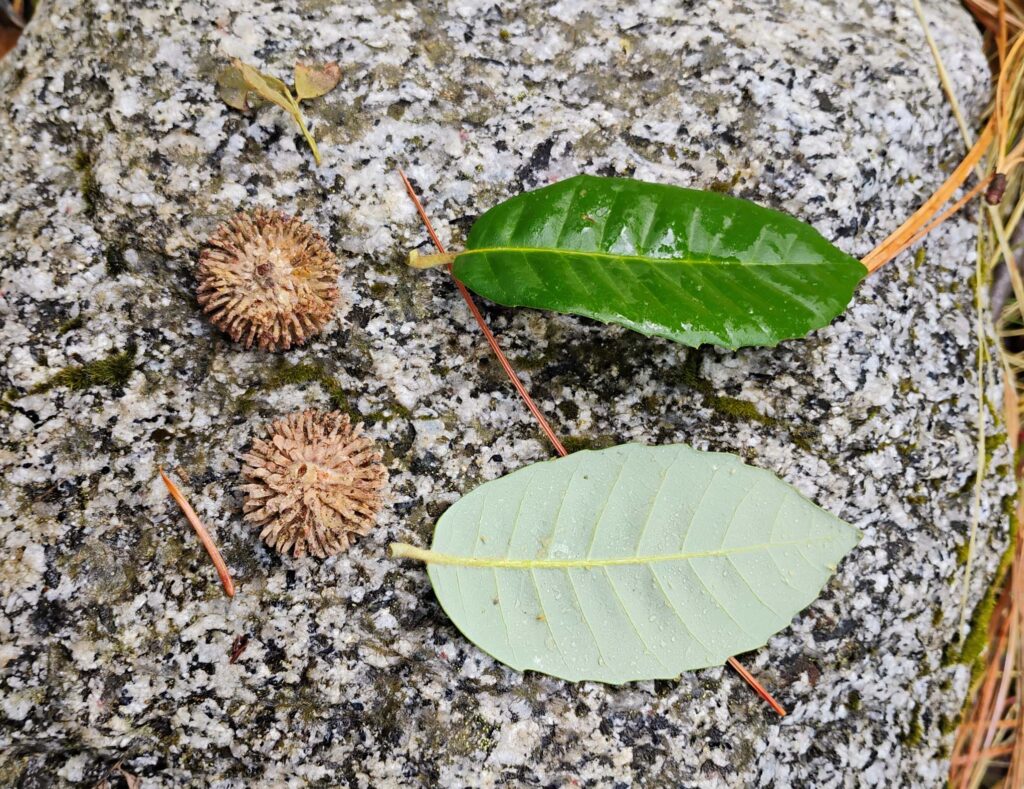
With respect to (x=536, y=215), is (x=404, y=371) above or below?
below

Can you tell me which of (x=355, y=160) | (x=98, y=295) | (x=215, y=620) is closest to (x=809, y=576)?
(x=215, y=620)

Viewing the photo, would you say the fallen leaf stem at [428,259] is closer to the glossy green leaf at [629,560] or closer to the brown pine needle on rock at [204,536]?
the glossy green leaf at [629,560]

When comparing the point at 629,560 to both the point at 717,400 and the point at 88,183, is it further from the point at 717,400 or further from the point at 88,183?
the point at 88,183

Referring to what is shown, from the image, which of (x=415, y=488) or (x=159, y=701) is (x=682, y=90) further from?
(x=159, y=701)

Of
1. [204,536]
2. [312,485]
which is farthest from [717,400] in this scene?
[204,536]

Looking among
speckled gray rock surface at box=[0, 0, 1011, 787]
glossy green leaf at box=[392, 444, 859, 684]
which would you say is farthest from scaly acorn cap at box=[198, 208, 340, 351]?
glossy green leaf at box=[392, 444, 859, 684]

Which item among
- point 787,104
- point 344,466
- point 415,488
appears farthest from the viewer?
point 787,104
